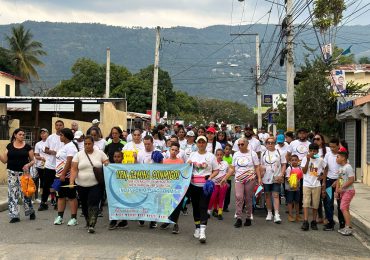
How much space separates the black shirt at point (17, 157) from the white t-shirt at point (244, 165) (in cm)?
412

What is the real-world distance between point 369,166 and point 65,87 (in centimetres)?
5306

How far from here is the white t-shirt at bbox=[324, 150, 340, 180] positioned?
33.4 ft

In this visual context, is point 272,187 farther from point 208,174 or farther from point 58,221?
point 58,221

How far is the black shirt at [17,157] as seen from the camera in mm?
10320

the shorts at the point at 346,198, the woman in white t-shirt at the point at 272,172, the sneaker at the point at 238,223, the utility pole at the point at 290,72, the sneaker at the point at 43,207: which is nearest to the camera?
the shorts at the point at 346,198

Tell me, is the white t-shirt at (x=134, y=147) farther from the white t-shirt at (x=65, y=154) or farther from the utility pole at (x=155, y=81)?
the utility pole at (x=155, y=81)

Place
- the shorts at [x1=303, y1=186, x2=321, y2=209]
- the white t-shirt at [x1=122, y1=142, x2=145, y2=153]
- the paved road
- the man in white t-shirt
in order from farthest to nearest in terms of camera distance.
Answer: the man in white t-shirt
the white t-shirt at [x1=122, y1=142, x2=145, y2=153]
the shorts at [x1=303, y1=186, x2=321, y2=209]
the paved road

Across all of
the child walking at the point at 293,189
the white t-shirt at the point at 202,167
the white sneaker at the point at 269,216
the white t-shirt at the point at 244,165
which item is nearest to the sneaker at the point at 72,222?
the white t-shirt at the point at 202,167

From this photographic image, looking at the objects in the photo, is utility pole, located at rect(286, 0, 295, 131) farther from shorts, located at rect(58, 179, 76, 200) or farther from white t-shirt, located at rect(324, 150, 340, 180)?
shorts, located at rect(58, 179, 76, 200)

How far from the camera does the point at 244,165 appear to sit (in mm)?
10258

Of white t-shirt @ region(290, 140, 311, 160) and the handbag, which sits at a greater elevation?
white t-shirt @ region(290, 140, 311, 160)

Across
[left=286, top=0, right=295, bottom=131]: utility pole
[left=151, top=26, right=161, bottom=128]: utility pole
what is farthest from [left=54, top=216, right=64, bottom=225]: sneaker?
[left=151, top=26, right=161, bottom=128]: utility pole

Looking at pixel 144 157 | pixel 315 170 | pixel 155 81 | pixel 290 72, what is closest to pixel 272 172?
pixel 315 170

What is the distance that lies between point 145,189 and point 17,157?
8.88ft
